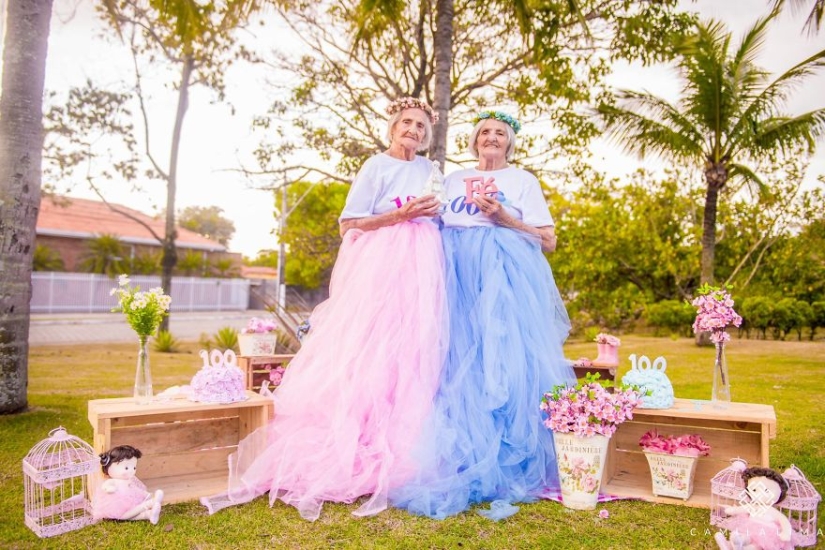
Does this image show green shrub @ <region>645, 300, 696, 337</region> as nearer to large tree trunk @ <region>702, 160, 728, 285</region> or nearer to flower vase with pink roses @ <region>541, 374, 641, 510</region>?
large tree trunk @ <region>702, 160, 728, 285</region>

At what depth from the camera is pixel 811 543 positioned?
8.70 feet

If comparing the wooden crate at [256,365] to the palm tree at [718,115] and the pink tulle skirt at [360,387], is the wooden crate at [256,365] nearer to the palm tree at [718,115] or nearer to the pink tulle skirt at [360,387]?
the pink tulle skirt at [360,387]

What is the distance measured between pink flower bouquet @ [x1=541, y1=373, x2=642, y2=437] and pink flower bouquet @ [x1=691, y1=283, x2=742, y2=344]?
0.59 metres

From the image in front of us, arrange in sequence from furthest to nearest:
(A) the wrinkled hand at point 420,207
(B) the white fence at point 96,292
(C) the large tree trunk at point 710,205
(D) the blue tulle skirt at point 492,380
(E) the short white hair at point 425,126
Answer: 1. (B) the white fence at point 96,292
2. (C) the large tree trunk at point 710,205
3. (E) the short white hair at point 425,126
4. (A) the wrinkled hand at point 420,207
5. (D) the blue tulle skirt at point 492,380

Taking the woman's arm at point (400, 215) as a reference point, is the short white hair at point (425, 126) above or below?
above

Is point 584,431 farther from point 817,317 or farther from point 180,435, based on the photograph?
point 817,317

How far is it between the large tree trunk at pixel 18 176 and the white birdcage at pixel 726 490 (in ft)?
16.0

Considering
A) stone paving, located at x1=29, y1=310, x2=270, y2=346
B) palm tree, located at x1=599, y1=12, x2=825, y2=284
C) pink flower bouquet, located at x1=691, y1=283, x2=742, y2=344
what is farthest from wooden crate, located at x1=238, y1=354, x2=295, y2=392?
palm tree, located at x1=599, y1=12, x2=825, y2=284

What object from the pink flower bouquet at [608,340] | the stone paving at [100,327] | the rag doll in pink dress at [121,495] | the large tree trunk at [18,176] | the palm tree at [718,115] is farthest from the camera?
the stone paving at [100,327]

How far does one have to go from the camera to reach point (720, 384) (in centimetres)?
344

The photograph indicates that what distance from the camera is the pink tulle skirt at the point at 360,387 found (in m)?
3.14

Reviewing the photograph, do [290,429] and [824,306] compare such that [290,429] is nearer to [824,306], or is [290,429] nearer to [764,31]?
[764,31]

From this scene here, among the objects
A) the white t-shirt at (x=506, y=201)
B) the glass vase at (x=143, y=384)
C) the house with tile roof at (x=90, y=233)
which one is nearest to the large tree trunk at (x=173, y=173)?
the house with tile roof at (x=90, y=233)

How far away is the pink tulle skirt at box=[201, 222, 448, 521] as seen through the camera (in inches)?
123
